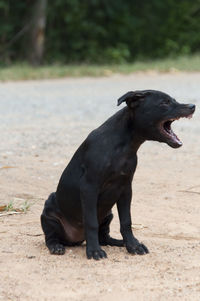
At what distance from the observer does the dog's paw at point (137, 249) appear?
483cm

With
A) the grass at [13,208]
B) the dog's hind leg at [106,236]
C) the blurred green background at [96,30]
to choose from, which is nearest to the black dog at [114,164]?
the dog's hind leg at [106,236]

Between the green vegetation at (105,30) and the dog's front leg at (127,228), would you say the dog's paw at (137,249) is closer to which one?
the dog's front leg at (127,228)

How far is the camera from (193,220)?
5.78 meters

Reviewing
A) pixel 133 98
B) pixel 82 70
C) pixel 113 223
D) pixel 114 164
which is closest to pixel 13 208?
pixel 113 223

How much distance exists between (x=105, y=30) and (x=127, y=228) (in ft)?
65.8

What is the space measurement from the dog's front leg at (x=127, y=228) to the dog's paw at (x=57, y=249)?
17.9 inches

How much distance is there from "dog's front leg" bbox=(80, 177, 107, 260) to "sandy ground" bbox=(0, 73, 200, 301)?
8 cm

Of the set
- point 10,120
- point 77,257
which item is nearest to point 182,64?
point 10,120

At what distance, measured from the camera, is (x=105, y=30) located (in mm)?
24344

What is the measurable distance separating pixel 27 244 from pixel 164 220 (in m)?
1.34

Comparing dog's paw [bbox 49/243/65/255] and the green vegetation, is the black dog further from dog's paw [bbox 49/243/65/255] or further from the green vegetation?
the green vegetation

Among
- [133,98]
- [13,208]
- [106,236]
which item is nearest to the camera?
[133,98]

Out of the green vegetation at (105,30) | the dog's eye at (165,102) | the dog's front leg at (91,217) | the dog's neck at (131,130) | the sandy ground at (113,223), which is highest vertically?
the dog's eye at (165,102)

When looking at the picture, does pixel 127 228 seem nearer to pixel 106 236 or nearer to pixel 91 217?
pixel 106 236
